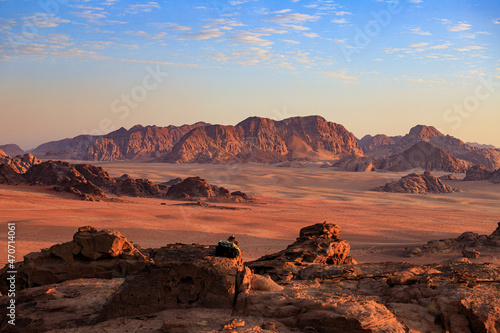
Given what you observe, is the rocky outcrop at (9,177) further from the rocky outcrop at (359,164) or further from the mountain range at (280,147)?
the mountain range at (280,147)

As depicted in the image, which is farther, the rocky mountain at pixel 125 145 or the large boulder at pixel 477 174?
the rocky mountain at pixel 125 145

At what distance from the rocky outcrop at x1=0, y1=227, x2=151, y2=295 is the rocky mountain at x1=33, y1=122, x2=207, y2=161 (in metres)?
148

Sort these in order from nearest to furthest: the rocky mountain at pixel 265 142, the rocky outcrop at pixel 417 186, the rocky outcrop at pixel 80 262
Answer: the rocky outcrop at pixel 80 262
the rocky outcrop at pixel 417 186
the rocky mountain at pixel 265 142

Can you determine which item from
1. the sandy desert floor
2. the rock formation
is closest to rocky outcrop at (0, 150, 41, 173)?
the sandy desert floor

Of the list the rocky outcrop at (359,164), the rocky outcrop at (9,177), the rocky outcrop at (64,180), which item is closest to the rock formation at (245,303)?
the rocky outcrop at (64,180)

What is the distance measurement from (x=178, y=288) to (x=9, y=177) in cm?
4046

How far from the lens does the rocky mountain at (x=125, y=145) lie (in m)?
156

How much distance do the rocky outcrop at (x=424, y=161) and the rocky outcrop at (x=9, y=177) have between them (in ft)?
250

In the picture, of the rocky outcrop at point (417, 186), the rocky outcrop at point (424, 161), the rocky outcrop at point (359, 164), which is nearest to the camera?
the rocky outcrop at point (417, 186)

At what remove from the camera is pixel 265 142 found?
14825 centimetres

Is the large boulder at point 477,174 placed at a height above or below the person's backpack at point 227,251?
above

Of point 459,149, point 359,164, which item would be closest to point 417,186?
point 359,164

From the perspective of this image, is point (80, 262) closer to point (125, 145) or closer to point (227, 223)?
point (227, 223)

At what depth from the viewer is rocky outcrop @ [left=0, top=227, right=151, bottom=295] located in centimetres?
974
